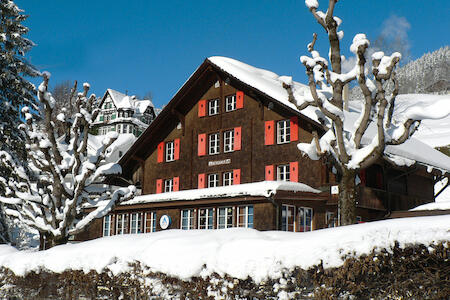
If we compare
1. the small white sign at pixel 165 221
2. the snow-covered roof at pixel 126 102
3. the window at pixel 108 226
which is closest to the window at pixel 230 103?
the small white sign at pixel 165 221

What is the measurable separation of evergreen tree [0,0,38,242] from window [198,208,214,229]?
8609 mm

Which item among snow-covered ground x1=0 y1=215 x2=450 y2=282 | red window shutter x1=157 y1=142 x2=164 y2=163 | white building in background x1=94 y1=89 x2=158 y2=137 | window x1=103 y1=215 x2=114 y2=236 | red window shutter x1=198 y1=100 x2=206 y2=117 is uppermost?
white building in background x1=94 y1=89 x2=158 y2=137

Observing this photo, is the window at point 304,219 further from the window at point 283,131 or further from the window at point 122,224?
the window at point 122,224

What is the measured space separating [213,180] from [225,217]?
398cm

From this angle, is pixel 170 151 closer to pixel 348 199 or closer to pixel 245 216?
pixel 245 216

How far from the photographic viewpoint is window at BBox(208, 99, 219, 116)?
90.5ft

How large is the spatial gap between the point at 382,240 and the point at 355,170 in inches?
304

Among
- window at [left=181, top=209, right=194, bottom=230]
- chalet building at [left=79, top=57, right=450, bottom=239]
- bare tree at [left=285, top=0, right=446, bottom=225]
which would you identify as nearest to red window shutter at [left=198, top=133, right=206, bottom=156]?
chalet building at [left=79, top=57, right=450, bottom=239]

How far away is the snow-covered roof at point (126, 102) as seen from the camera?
243 feet

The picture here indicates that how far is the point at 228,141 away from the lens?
26.8 metres

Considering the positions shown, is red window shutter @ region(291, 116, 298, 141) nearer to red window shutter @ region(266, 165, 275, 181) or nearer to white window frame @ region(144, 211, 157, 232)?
red window shutter @ region(266, 165, 275, 181)

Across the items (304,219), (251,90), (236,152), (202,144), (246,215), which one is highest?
(251,90)

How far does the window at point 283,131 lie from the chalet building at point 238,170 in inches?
1.9

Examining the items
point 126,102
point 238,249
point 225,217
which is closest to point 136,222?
point 225,217
